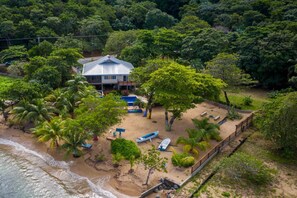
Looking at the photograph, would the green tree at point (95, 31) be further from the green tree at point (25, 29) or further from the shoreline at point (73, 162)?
the shoreline at point (73, 162)

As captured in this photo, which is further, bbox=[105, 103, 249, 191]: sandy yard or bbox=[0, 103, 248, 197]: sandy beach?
bbox=[105, 103, 249, 191]: sandy yard

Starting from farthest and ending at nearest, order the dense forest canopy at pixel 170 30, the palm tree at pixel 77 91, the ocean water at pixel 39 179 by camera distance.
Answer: the dense forest canopy at pixel 170 30 → the palm tree at pixel 77 91 → the ocean water at pixel 39 179

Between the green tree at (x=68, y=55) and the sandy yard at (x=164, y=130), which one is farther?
the green tree at (x=68, y=55)

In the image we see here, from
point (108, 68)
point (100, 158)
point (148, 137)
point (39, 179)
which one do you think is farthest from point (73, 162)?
point (108, 68)

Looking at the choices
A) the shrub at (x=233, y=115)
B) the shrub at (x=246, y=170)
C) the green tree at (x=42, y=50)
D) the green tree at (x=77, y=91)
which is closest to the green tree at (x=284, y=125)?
the shrub at (x=246, y=170)

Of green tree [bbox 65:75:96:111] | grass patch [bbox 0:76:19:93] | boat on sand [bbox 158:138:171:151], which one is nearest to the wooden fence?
boat on sand [bbox 158:138:171:151]

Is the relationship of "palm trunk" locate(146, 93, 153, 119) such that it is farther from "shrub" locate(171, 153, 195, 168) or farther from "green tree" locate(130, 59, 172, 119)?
"shrub" locate(171, 153, 195, 168)

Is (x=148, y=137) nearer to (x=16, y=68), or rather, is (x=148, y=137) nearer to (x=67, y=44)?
(x=16, y=68)
